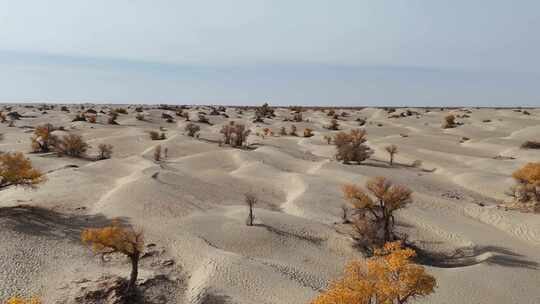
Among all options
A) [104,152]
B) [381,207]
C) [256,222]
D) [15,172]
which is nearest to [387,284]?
[381,207]

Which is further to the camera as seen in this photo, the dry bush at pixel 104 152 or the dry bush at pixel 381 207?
the dry bush at pixel 104 152

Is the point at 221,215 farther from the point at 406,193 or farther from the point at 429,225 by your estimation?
the point at 429,225

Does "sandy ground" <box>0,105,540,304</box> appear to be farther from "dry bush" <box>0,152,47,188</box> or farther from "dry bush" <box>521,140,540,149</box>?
"dry bush" <box>521,140,540,149</box>

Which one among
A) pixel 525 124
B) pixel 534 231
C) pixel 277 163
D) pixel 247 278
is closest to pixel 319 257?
pixel 247 278

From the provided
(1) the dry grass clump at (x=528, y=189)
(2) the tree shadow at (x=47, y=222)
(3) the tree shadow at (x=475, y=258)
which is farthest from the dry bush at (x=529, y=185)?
(2) the tree shadow at (x=47, y=222)

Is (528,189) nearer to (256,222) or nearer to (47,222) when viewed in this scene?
(256,222)

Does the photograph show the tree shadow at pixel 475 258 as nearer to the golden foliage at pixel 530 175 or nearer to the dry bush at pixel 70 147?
the golden foliage at pixel 530 175
